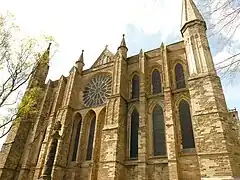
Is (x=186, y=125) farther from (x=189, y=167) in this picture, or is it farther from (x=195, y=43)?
(x=195, y=43)

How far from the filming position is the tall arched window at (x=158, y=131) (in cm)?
1267

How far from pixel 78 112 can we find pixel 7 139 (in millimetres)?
7129

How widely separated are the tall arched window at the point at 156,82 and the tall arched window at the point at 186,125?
2515 millimetres

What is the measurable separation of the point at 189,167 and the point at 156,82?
7.09 m

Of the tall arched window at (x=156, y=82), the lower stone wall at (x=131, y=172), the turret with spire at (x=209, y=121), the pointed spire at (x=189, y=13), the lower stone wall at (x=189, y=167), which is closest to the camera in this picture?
the turret with spire at (x=209, y=121)

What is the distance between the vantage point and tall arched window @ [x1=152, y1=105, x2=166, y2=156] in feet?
41.6

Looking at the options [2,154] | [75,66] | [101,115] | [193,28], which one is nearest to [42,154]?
[2,154]

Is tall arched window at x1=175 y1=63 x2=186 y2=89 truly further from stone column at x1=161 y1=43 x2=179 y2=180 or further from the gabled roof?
the gabled roof

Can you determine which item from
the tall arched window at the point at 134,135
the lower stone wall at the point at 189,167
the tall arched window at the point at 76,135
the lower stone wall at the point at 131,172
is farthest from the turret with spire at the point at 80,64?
the lower stone wall at the point at 189,167

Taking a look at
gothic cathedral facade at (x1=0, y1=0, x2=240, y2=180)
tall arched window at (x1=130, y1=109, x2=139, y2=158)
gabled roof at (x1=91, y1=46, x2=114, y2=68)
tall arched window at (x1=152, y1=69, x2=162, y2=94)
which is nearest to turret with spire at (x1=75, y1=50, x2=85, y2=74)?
gothic cathedral facade at (x1=0, y1=0, x2=240, y2=180)

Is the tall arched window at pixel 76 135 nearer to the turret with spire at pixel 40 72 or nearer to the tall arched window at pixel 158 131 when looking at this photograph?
the turret with spire at pixel 40 72

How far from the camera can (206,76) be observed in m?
11.7

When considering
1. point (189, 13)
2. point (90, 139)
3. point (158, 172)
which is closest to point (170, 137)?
point (158, 172)

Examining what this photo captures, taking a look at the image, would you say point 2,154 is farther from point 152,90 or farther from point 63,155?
point 152,90
